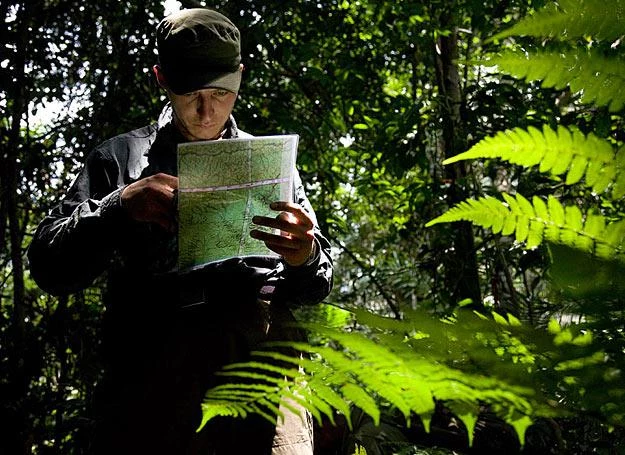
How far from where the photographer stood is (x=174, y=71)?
175 cm

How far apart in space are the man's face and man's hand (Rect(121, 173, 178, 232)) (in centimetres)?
33

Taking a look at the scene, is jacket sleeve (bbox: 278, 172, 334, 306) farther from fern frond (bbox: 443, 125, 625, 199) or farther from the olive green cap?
fern frond (bbox: 443, 125, 625, 199)

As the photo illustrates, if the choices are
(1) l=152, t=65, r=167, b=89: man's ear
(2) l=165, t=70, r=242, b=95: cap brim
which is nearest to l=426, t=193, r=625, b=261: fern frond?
(2) l=165, t=70, r=242, b=95: cap brim

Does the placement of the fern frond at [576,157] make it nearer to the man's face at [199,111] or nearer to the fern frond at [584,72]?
the fern frond at [584,72]

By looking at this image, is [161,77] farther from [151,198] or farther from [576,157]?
[576,157]

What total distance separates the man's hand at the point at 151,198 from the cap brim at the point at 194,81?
0.35 meters

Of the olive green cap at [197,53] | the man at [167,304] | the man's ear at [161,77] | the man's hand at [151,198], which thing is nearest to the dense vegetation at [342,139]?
the man at [167,304]

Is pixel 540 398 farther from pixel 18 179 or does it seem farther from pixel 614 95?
pixel 18 179

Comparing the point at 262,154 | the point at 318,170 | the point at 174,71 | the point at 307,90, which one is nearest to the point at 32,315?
the point at 318,170

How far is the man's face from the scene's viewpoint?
1750 mm

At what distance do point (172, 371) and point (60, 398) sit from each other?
7.52ft

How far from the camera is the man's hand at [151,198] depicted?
1.43 m

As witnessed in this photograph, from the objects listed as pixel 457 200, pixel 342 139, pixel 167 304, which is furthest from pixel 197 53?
pixel 342 139

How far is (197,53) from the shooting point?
1734mm
